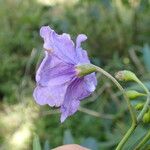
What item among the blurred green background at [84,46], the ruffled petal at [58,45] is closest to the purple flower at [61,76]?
the ruffled petal at [58,45]

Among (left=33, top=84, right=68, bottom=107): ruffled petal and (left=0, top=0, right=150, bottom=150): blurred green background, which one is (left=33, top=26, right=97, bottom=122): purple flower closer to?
(left=33, top=84, right=68, bottom=107): ruffled petal

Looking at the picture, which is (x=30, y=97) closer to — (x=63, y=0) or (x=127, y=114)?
(x=127, y=114)

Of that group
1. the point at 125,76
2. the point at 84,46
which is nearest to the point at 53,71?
the point at 125,76

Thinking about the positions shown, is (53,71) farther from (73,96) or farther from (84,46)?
(84,46)

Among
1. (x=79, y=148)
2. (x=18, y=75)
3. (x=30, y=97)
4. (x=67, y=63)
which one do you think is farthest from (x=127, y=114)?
(x=67, y=63)

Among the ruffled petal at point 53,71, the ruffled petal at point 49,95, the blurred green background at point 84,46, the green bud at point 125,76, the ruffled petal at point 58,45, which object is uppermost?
the ruffled petal at point 58,45

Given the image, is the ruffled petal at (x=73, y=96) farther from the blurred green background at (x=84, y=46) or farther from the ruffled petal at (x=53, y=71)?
the blurred green background at (x=84, y=46)

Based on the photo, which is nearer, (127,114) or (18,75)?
Result: (127,114)

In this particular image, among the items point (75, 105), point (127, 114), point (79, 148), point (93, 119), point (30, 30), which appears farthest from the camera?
point (30, 30)
